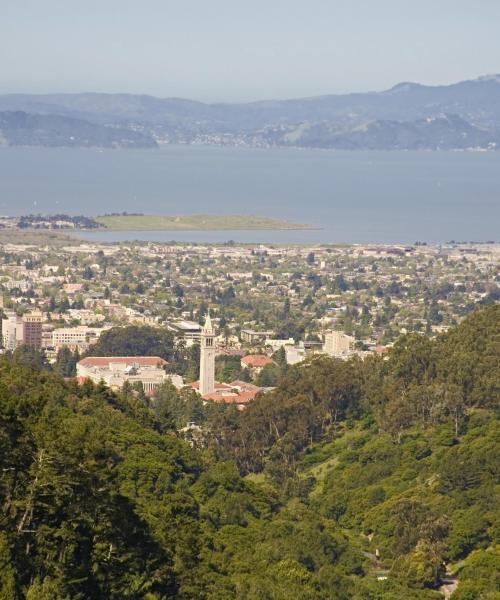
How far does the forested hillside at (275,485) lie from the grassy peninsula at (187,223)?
250 ft

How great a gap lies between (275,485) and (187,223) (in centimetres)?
9170

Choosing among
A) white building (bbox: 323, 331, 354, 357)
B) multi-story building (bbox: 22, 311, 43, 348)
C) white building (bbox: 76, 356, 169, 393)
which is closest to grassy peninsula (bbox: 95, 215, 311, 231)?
multi-story building (bbox: 22, 311, 43, 348)

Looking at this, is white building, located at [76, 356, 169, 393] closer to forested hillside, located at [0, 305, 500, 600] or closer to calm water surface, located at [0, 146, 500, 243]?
forested hillside, located at [0, 305, 500, 600]

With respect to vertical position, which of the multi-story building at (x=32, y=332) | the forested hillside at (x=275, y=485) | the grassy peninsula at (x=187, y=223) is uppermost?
the forested hillside at (x=275, y=485)

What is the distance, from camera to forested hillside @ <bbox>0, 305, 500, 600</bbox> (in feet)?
66.2

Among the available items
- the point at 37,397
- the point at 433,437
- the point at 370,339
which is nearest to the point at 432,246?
the point at 370,339

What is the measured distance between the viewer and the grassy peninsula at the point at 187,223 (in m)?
127

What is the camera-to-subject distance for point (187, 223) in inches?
5133

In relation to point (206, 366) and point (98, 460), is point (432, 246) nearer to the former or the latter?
point (206, 366)

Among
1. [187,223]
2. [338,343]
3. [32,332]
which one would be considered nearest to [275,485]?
[338,343]

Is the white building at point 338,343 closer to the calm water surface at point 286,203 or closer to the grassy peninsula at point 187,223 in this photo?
the calm water surface at point 286,203

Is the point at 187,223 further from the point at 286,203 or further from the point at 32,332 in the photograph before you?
the point at 32,332

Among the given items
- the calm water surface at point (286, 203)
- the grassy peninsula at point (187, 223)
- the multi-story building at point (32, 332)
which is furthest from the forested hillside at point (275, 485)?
the grassy peninsula at point (187, 223)

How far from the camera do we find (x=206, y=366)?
54.1 metres
